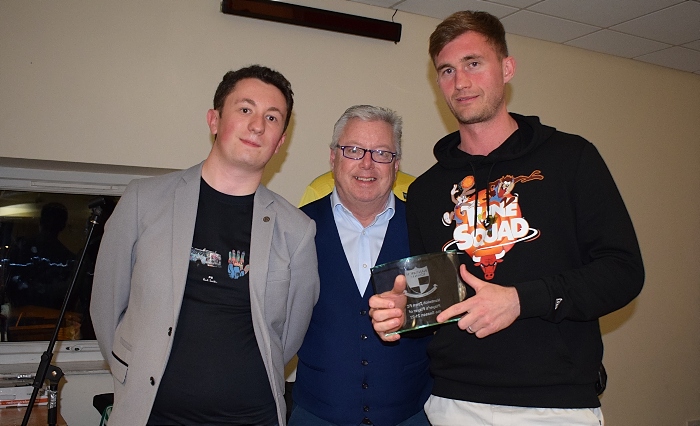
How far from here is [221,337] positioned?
203cm

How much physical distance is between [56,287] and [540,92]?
392 centimetres

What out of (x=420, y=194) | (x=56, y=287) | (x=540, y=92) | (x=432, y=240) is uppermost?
(x=540, y=92)

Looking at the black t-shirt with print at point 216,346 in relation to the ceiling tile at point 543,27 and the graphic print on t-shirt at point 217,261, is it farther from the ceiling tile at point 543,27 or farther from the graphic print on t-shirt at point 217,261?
the ceiling tile at point 543,27

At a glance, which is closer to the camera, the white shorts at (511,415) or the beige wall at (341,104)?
the white shorts at (511,415)

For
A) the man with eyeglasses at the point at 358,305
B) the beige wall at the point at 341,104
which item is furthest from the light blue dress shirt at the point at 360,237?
the beige wall at the point at 341,104

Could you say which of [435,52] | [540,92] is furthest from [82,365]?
[540,92]

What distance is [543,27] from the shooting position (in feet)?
15.8

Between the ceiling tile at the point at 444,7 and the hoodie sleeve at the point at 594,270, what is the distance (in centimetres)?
281

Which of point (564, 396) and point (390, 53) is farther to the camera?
point (390, 53)

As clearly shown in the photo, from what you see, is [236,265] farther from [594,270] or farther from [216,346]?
[594,270]

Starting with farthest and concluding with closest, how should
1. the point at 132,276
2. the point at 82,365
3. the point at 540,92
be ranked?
the point at 540,92 → the point at 82,365 → the point at 132,276

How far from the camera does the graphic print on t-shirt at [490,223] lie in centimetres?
188

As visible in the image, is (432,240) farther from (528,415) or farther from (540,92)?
(540,92)

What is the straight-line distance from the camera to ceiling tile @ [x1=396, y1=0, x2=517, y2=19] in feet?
14.2
